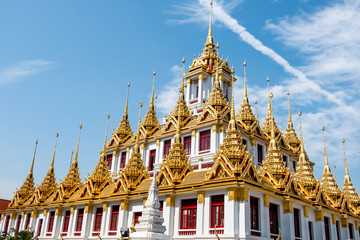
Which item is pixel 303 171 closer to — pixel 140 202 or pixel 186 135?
pixel 186 135

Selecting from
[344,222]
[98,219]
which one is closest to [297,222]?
[344,222]

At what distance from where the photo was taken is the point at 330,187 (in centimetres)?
3469

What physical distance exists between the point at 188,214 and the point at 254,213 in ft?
14.0

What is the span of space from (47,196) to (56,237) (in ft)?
22.4

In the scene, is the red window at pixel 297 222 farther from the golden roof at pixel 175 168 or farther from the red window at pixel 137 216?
the red window at pixel 137 216

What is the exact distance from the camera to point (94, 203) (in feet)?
97.7

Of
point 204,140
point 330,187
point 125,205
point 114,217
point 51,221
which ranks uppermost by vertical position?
point 204,140

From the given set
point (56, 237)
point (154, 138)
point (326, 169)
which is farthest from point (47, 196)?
point (326, 169)

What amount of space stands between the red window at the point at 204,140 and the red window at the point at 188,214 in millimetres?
7316

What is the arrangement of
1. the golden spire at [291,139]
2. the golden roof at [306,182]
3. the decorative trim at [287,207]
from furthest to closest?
the golden spire at [291,139] < the golden roof at [306,182] < the decorative trim at [287,207]

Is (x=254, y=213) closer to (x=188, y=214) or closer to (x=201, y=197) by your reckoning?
(x=201, y=197)

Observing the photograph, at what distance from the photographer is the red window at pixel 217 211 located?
20766 mm

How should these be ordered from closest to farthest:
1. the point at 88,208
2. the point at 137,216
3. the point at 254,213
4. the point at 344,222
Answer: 1. the point at 254,213
2. the point at 137,216
3. the point at 88,208
4. the point at 344,222

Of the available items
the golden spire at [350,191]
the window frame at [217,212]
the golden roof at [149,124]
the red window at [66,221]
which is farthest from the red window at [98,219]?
the golden spire at [350,191]
